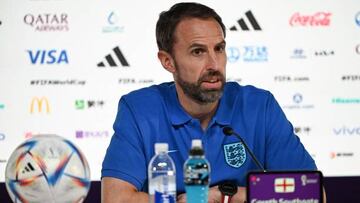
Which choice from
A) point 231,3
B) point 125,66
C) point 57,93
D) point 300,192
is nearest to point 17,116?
point 57,93

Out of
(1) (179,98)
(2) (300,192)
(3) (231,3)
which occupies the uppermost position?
(3) (231,3)

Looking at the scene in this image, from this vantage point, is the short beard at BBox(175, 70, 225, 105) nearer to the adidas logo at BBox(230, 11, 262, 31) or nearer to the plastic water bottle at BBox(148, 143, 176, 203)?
the plastic water bottle at BBox(148, 143, 176, 203)

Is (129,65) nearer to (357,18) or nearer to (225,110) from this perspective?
(357,18)

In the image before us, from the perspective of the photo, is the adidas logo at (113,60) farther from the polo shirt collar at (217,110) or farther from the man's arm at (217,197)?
the man's arm at (217,197)

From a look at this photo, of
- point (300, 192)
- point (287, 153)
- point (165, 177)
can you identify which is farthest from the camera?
point (287, 153)

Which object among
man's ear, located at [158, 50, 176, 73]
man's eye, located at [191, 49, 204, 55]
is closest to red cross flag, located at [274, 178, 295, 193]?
man's eye, located at [191, 49, 204, 55]

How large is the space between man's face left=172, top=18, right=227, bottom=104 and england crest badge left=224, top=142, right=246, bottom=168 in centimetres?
18

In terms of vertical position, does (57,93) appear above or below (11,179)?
above

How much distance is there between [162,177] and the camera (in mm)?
2117

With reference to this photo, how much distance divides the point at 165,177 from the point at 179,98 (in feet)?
1.54

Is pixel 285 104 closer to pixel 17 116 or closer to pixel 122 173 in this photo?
pixel 17 116

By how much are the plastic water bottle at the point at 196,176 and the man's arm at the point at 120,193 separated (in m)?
0.29

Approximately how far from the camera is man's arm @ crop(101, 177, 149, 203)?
2.17 meters

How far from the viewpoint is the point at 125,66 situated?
13.9 feet
